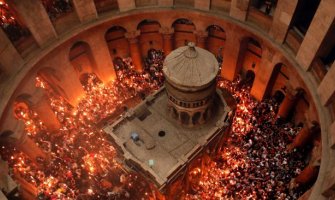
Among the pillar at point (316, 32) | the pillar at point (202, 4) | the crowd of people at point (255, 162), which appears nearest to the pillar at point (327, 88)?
the pillar at point (316, 32)

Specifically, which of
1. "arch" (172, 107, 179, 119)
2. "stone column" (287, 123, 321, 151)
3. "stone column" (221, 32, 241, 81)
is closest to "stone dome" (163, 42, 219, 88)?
"arch" (172, 107, 179, 119)

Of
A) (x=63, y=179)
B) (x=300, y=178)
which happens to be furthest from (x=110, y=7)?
(x=300, y=178)

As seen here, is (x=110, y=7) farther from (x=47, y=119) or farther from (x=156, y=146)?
(x=156, y=146)

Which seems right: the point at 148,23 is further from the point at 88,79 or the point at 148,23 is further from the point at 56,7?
the point at 88,79

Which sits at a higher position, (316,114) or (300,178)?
(316,114)

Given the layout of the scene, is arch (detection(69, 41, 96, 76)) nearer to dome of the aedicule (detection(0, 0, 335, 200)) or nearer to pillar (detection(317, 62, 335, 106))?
dome of the aedicule (detection(0, 0, 335, 200))
